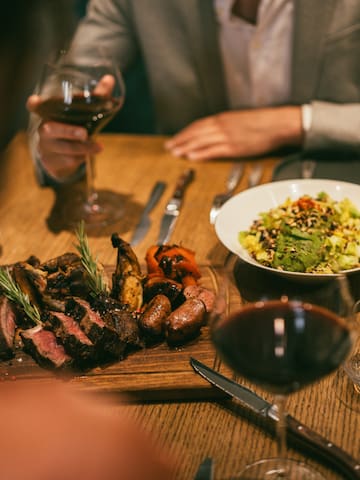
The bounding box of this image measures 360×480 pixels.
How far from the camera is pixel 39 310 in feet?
4.92

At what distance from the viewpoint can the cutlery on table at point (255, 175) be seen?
2.24 m

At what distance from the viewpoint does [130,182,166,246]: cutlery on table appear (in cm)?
196

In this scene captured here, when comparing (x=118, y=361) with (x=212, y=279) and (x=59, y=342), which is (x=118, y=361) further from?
(x=212, y=279)

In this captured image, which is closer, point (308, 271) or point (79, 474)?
point (79, 474)

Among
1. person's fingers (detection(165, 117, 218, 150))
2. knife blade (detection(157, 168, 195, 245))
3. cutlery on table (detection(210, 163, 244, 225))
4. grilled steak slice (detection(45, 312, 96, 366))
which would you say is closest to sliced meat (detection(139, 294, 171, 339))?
grilled steak slice (detection(45, 312, 96, 366))

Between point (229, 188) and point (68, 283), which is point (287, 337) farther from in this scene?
point (229, 188)

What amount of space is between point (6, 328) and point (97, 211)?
82 cm

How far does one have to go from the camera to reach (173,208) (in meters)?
2.09

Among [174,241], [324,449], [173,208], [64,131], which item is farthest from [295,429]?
[64,131]

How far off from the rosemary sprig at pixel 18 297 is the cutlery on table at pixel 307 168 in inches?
45.1

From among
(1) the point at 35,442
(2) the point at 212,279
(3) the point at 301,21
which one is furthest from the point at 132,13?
(1) the point at 35,442

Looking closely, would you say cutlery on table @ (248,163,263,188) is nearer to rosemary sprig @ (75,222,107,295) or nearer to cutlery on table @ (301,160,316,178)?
cutlery on table @ (301,160,316,178)

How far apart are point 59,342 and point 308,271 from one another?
24.4 inches

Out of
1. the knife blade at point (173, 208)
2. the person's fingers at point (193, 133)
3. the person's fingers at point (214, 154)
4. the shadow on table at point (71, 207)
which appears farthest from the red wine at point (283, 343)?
the person's fingers at point (193, 133)
